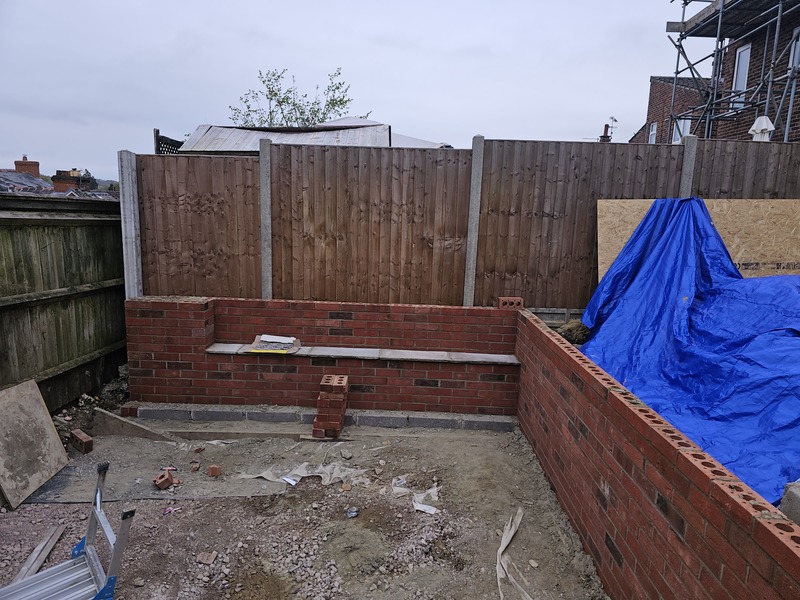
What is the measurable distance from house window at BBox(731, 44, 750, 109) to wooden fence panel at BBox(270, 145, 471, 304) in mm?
10502

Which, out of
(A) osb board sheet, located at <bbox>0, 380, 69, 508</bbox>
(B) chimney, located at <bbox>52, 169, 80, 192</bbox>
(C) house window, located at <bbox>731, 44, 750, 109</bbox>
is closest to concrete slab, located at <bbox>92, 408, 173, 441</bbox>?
(A) osb board sheet, located at <bbox>0, 380, 69, 508</bbox>

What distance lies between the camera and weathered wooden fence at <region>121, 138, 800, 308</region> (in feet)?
16.9

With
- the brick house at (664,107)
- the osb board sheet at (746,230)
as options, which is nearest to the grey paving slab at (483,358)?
the osb board sheet at (746,230)

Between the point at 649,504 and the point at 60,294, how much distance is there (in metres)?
5.28

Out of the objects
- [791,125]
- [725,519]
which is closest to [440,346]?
[725,519]

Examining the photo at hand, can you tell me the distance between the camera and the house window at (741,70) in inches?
450

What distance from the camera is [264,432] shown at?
15.1 feet

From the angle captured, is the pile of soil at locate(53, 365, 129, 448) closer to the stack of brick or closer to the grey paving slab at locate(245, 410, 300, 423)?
the grey paving slab at locate(245, 410, 300, 423)

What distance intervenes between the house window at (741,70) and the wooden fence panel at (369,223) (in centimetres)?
1050

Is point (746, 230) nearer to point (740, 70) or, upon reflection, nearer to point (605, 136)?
point (740, 70)

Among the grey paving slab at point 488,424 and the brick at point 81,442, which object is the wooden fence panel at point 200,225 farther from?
the grey paving slab at point 488,424

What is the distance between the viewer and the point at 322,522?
3.30 metres

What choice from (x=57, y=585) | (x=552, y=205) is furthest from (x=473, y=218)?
(x=57, y=585)

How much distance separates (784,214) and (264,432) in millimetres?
5940
